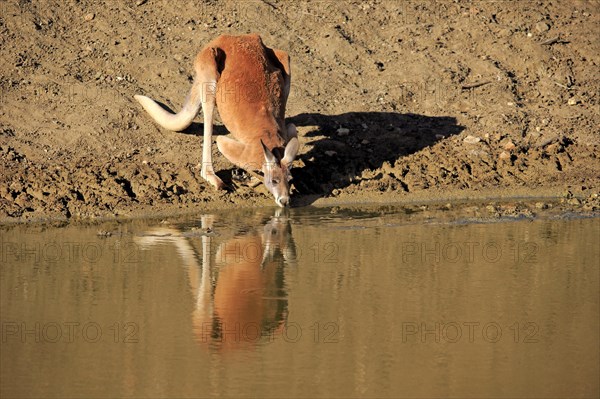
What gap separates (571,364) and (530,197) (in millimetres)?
6306

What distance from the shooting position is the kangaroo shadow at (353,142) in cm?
1491

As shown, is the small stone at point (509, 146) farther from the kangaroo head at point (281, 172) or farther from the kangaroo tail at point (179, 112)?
the kangaroo tail at point (179, 112)

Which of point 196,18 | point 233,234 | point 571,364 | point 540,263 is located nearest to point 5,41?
point 196,18

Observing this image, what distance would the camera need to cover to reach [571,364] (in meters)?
8.70

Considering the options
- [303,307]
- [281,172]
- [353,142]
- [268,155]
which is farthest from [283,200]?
[303,307]

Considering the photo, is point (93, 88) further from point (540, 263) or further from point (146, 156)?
point (540, 263)

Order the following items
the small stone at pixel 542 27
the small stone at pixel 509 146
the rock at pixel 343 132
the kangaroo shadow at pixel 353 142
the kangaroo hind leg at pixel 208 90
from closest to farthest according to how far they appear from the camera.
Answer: the kangaroo hind leg at pixel 208 90, the kangaroo shadow at pixel 353 142, the small stone at pixel 509 146, the rock at pixel 343 132, the small stone at pixel 542 27

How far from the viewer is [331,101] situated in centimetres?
1667

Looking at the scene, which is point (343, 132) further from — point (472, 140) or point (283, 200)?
point (283, 200)

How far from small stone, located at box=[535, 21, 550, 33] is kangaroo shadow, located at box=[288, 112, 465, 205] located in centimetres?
313

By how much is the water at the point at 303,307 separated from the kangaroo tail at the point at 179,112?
1.90 metres

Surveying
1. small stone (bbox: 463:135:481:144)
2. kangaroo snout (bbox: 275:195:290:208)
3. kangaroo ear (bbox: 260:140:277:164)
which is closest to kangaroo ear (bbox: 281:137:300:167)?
kangaroo ear (bbox: 260:140:277:164)

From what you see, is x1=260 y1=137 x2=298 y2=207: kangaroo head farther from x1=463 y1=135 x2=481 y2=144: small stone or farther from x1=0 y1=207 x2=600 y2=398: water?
x1=463 y1=135 x2=481 y2=144: small stone

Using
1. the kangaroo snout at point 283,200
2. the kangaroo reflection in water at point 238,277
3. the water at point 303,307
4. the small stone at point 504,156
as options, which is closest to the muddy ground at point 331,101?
the small stone at point 504,156
